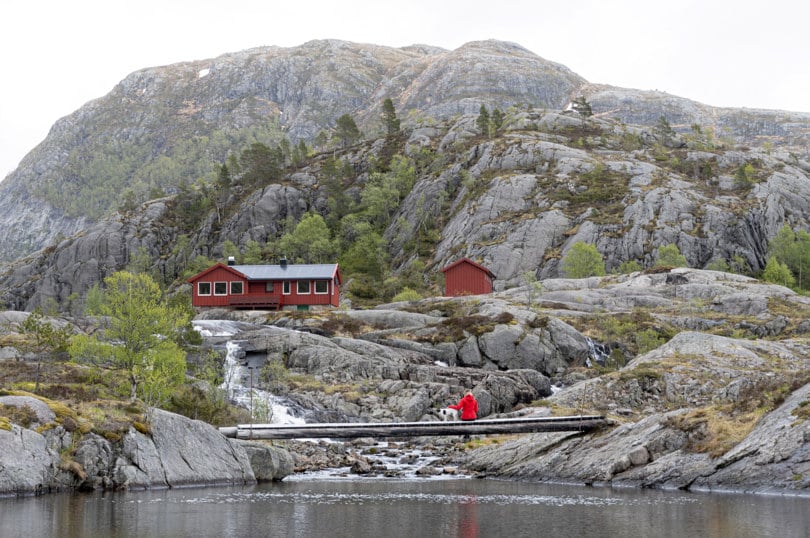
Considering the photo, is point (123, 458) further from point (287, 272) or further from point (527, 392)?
point (287, 272)

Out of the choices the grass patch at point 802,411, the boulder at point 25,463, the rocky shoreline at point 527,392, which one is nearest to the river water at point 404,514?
the boulder at point 25,463

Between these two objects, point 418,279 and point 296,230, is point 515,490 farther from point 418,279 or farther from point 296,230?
point 296,230

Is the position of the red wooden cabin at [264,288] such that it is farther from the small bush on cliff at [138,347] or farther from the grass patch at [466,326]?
the small bush on cliff at [138,347]

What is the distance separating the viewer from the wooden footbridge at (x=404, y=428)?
40.7 meters

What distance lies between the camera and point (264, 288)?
110000 millimetres

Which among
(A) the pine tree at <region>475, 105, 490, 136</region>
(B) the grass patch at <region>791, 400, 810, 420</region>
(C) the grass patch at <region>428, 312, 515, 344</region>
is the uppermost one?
(A) the pine tree at <region>475, 105, 490, 136</region>

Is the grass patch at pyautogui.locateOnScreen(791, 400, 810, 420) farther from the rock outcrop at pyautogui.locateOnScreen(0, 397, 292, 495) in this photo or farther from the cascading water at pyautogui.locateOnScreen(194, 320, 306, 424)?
the cascading water at pyautogui.locateOnScreen(194, 320, 306, 424)

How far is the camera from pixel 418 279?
132250 millimetres

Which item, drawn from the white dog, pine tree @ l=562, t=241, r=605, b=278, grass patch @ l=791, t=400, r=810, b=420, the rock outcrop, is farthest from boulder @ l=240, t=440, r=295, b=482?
pine tree @ l=562, t=241, r=605, b=278

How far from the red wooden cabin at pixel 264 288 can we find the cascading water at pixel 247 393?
24293 millimetres

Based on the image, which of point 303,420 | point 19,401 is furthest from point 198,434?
point 303,420

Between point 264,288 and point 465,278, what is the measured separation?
30.0 meters

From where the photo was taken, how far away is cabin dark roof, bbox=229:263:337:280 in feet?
359

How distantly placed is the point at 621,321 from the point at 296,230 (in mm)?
83031
